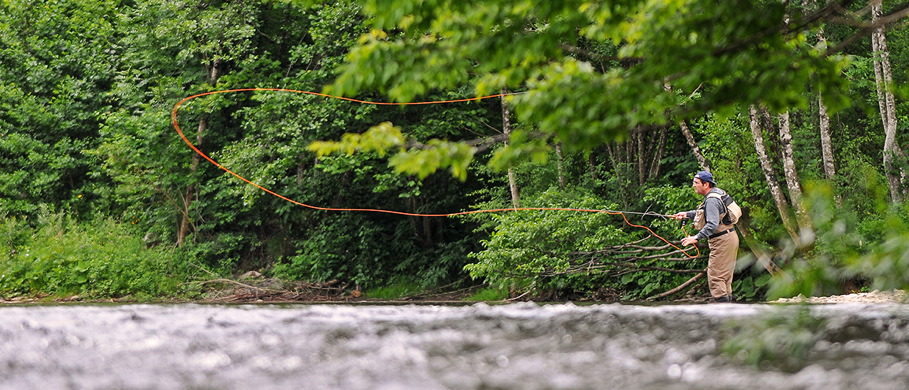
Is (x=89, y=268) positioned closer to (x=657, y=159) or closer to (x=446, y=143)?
(x=657, y=159)

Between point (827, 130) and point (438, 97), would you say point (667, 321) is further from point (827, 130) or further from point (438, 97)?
point (438, 97)

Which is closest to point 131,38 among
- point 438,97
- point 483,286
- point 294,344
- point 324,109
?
point 324,109

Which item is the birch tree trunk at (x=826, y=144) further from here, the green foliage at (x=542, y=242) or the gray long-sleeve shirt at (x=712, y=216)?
the green foliage at (x=542, y=242)

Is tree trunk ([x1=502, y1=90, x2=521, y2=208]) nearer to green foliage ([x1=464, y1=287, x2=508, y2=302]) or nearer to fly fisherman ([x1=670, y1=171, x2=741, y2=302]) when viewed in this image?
green foliage ([x1=464, y1=287, x2=508, y2=302])

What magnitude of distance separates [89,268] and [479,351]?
40.1ft

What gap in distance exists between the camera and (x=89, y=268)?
14.4 meters

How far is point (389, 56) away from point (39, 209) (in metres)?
17.5

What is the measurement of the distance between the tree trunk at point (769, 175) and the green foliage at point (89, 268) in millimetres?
10159

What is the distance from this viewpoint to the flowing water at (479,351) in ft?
10.9

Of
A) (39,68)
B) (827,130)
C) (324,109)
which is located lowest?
(827,130)

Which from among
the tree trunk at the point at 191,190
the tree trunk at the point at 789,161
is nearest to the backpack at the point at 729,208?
the tree trunk at the point at 789,161

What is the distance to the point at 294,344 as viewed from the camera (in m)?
4.34

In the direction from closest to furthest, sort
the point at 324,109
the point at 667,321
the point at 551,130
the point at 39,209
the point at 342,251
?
1. the point at 551,130
2. the point at 667,321
3. the point at 324,109
4. the point at 342,251
5. the point at 39,209

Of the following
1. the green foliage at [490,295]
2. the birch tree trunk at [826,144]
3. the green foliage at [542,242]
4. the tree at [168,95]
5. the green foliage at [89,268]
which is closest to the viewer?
the birch tree trunk at [826,144]
